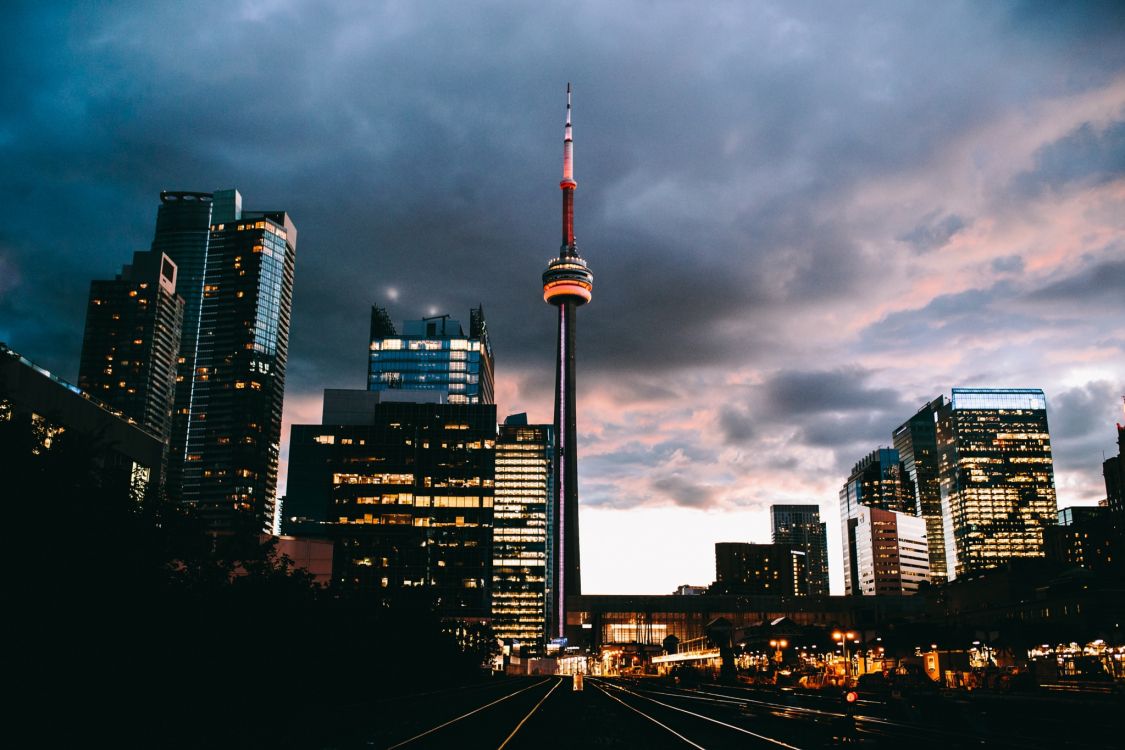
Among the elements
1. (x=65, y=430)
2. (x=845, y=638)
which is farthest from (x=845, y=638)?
(x=65, y=430)

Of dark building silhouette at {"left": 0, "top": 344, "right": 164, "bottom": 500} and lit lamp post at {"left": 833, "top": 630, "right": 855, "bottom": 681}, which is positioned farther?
lit lamp post at {"left": 833, "top": 630, "right": 855, "bottom": 681}

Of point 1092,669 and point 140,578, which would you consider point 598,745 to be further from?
point 1092,669

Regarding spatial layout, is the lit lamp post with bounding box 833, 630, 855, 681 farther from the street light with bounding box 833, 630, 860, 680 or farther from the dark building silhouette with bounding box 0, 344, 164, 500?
the dark building silhouette with bounding box 0, 344, 164, 500

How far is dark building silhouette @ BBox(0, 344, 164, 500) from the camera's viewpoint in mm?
31203

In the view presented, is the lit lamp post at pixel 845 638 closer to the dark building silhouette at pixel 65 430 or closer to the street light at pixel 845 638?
the street light at pixel 845 638

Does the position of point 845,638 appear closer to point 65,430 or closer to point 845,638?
point 845,638

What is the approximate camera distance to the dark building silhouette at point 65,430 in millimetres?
31203

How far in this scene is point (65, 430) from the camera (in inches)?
1366

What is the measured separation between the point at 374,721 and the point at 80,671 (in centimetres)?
1991

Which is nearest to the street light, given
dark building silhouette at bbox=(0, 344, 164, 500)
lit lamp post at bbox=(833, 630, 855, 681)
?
lit lamp post at bbox=(833, 630, 855, 681)

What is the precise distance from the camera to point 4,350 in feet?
159

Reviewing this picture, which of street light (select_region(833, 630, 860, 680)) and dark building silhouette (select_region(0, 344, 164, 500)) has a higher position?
dark building silhouette (select_region(0, 344, 164, 500))

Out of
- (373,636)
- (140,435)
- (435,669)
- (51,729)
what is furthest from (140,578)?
(435,669)

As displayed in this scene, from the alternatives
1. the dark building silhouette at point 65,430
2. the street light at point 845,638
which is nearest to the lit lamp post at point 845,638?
the street light at point 845,638
